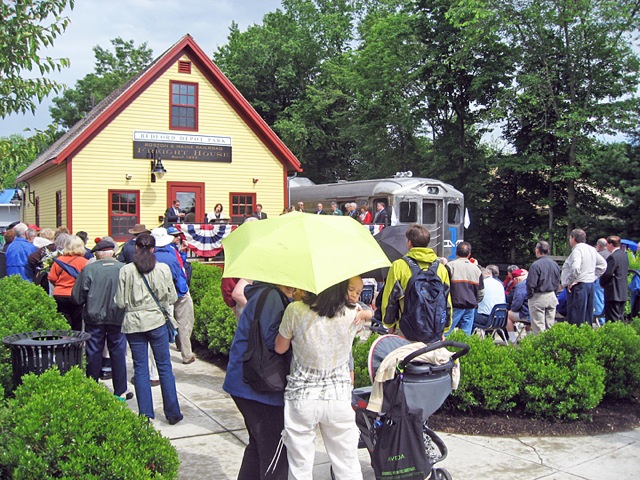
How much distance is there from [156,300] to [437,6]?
30.5 meters

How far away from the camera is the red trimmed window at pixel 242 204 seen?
21.8 metres

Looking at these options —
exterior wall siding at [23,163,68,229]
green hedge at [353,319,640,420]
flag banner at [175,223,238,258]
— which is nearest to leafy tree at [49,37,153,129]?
exterior wall siding at [23,163,68,229]

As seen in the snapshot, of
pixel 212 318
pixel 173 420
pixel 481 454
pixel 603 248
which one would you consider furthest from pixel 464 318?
pixel 173 420

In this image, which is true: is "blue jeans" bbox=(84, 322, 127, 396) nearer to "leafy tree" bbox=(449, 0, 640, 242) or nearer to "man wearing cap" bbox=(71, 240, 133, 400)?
"man wearing cap" bbox=(71, 240, 133, 400)

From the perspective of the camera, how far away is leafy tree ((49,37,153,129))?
58375mm

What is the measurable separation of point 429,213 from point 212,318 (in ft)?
48.5

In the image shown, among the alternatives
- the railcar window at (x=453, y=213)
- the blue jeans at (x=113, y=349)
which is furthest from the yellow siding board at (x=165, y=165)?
the blue jeans at (x=113, y=349)

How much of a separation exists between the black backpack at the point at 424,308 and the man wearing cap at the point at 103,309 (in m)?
3.07

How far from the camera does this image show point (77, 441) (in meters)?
3.38

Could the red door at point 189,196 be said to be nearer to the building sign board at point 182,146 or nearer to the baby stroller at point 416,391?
the building sign board at point 182,146

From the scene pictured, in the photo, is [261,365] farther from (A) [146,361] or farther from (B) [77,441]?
(A) [146,361]

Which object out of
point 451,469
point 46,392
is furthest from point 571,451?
point 46,392

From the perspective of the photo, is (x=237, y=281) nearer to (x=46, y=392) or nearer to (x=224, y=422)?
(x=224, y=422)

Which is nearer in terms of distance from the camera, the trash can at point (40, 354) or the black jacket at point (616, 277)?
the trash can at point (40, 354)
